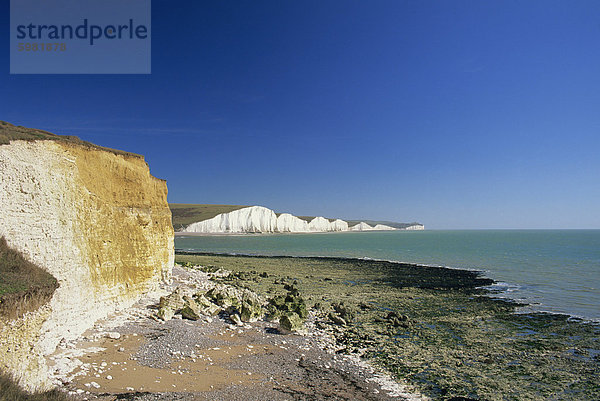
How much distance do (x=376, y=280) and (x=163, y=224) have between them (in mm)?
17182

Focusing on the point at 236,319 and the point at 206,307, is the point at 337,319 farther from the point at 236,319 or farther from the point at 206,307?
the point at 206,307

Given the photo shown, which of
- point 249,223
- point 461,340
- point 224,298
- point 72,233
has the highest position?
point 249,223

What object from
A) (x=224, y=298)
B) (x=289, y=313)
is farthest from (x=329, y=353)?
(x=224, y=298)

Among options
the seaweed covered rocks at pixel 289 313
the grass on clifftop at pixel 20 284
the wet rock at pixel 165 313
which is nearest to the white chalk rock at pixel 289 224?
the seaweed covered rocks at pixel 289 313

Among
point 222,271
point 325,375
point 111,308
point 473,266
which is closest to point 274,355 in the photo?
point 325,375

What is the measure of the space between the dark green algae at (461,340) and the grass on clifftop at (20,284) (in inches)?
347

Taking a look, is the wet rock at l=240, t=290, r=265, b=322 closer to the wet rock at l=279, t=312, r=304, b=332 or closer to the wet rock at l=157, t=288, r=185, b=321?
the wet rock at l=279, t=312, r=304, b=332

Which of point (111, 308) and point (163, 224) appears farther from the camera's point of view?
point (163, 224)

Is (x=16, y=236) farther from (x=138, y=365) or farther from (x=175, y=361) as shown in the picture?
(x=175, y=361)

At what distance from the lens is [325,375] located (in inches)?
361

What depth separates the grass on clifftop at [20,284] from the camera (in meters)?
6.00

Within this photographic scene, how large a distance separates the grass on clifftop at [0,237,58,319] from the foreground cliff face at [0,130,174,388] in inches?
8.0

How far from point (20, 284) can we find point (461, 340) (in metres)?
13.9

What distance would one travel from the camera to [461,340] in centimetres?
1275
